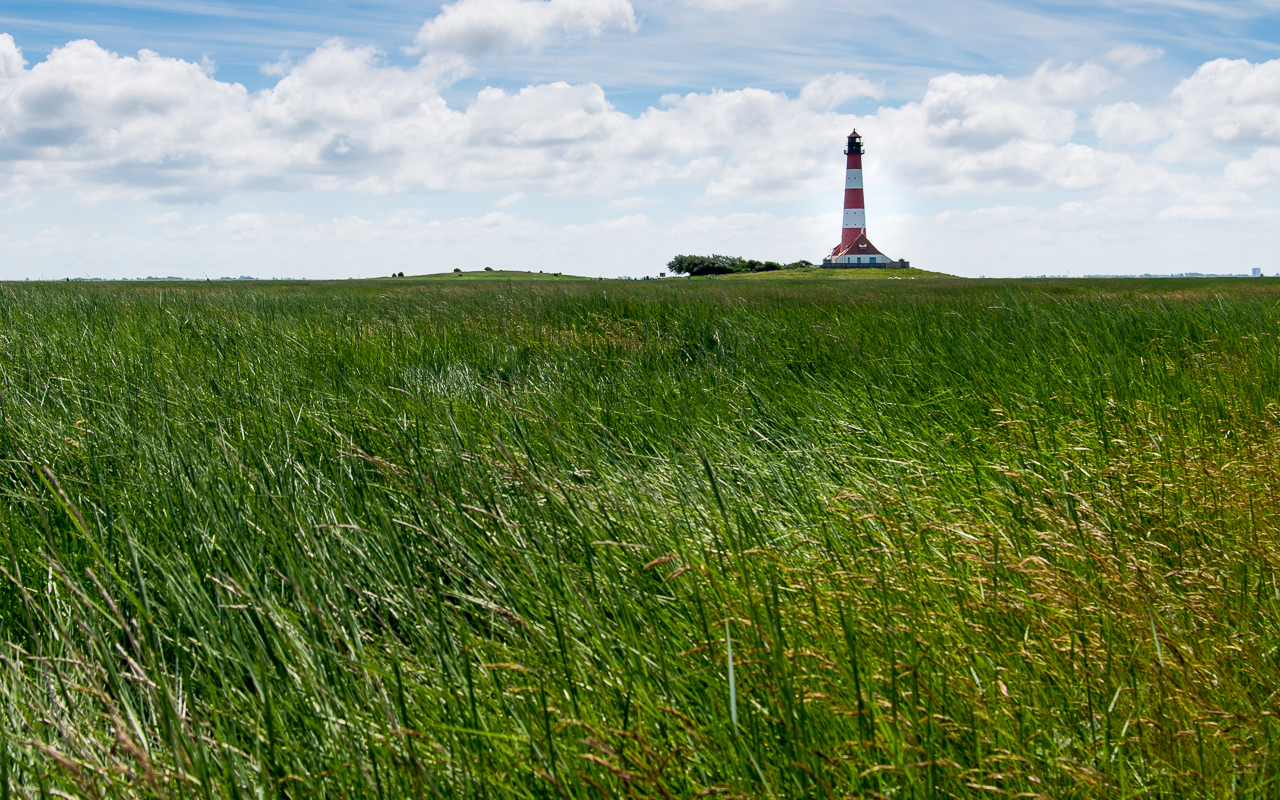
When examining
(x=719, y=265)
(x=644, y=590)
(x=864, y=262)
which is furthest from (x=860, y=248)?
(x=644, y=590)

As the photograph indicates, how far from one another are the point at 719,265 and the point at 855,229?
49.0 feet

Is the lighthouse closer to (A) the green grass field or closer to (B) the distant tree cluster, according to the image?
(B) the distant tree cluster

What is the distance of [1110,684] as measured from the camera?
67.1 inches

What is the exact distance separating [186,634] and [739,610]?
1.59m

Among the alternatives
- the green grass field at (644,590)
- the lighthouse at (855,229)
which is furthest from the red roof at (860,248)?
the green grass field at (644,590)

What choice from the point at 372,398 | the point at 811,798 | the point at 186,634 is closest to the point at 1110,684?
the point at 811,798

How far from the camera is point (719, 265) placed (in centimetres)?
7825

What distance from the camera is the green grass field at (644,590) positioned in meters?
1.47

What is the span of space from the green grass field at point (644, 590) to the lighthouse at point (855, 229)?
6632 cm

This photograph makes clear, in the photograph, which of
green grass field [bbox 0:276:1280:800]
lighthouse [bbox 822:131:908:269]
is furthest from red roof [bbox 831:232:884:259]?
green grass field [bbox 0:276:1280:800]

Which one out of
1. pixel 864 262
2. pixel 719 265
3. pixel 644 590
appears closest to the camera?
pixel 644 590

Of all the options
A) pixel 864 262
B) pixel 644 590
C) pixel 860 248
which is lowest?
pixel 644 590

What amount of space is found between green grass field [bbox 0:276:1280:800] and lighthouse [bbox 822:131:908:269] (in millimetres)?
66322

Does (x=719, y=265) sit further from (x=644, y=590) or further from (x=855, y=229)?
(x=644, y=590)
